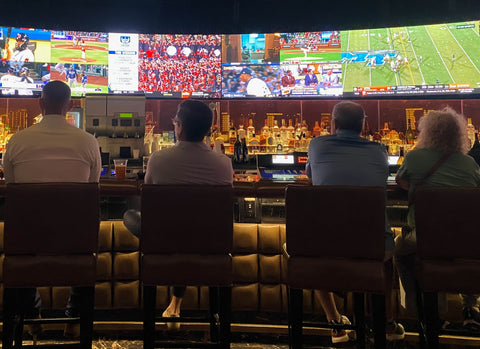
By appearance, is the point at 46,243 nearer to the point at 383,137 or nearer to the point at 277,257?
the point at 277,257

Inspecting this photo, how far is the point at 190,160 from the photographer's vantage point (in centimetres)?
203

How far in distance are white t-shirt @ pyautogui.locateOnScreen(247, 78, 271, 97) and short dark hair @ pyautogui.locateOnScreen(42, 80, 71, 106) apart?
10.1 feet

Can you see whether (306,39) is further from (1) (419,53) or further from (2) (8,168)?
(2) (8,168)

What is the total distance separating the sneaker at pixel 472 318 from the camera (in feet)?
7.41

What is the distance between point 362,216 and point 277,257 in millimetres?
996

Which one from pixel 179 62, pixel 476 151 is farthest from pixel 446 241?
pixel 179 62

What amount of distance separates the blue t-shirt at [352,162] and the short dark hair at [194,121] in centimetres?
61

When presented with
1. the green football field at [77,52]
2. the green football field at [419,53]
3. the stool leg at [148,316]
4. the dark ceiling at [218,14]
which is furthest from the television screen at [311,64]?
the stool leg at [148,316]

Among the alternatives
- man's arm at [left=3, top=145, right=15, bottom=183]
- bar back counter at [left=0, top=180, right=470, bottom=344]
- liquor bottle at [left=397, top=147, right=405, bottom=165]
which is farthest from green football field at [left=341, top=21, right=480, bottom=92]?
man's arm at [left=3, top=145, right=15, bottom=183]

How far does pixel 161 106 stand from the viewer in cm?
537

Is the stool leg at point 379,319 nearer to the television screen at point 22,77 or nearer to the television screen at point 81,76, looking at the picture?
the television screen at point 81,76

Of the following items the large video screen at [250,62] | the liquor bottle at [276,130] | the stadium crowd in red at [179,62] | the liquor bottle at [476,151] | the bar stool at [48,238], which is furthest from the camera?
the stadium crowd in red at [179,62]

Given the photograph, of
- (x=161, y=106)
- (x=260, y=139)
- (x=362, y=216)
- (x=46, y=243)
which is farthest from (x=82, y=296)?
(x=161, y=106)

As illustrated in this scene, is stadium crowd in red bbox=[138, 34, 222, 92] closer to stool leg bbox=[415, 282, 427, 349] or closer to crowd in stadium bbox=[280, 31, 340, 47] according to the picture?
crowd in stadium bbox=[280, 31, 340, 47]
